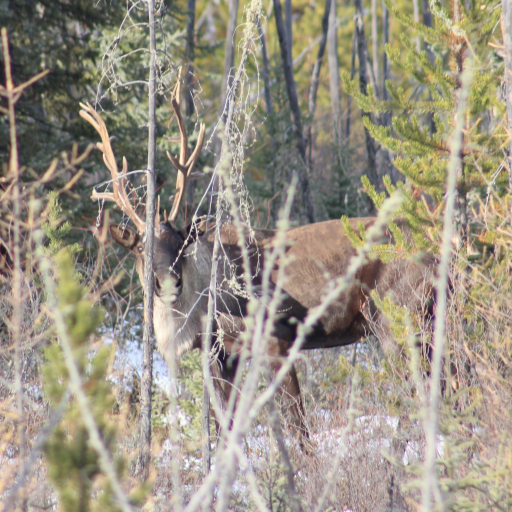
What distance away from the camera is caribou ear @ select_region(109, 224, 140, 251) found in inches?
220

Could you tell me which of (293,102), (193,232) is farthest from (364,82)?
(193,232)

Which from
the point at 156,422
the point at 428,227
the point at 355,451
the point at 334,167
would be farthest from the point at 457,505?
the point at 334,167

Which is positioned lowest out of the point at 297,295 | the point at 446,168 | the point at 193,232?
the point at 297,295

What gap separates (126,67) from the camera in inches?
409

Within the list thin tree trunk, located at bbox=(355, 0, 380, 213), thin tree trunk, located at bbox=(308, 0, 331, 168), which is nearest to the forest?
thin tree trunk, located at bbox=(355, 0, 380, 213)

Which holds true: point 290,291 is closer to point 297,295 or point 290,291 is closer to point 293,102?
point 297,295

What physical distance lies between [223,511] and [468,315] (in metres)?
3.84

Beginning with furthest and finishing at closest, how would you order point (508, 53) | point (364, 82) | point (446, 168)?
1. point (364, 82)
2. point (446, 168)
3. point (508, 53)

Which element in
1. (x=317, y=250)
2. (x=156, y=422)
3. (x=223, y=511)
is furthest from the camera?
(x=156, y=422)

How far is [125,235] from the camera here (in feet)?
18.6

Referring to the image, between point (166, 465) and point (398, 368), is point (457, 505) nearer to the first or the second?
point (398, 368)

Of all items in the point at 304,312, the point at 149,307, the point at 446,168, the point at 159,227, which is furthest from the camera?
the point at 304,312

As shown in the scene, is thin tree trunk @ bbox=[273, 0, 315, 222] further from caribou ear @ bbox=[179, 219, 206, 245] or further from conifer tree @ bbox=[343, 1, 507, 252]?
conifer tree @ bbox=[343, 1, 507, 252]

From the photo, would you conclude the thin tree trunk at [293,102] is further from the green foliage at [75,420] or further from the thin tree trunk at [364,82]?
the green foliage at [75,420]
